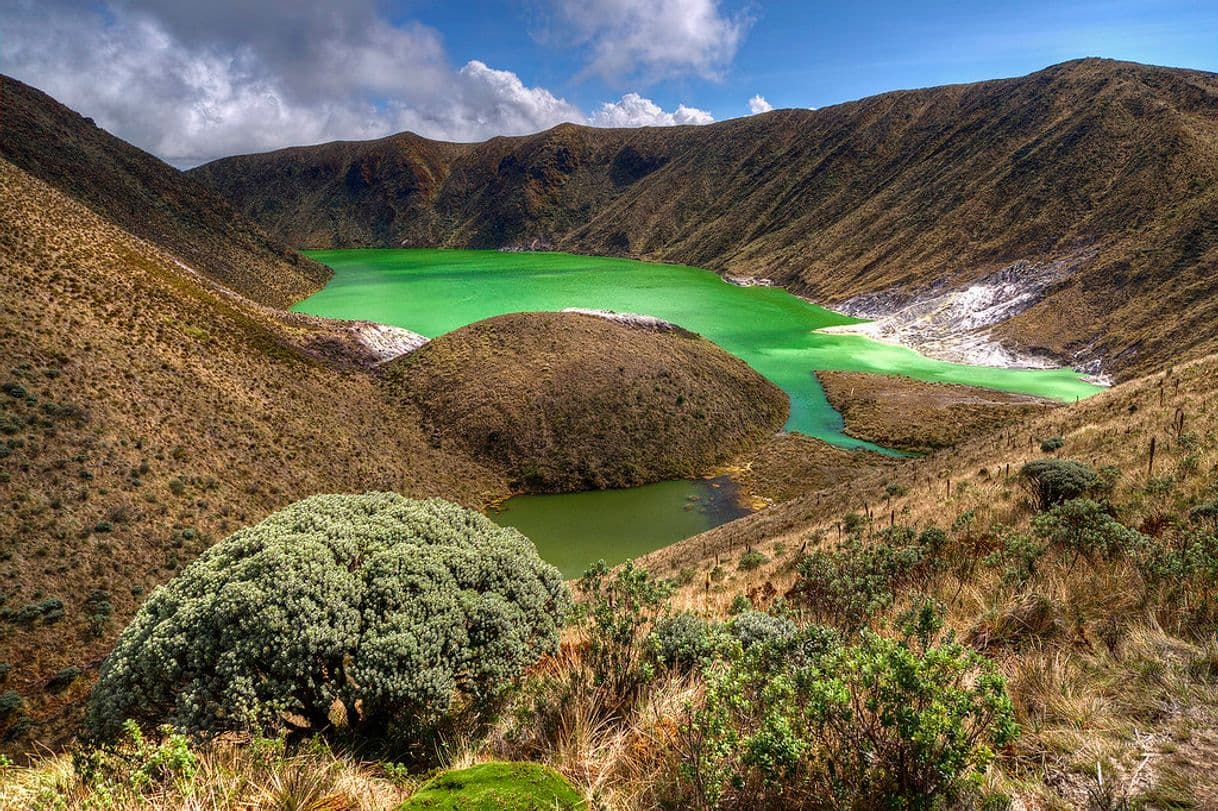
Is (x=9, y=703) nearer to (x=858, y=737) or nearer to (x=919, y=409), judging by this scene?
(x=858, y=737)

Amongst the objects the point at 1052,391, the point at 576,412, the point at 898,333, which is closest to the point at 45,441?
the point at 576,412

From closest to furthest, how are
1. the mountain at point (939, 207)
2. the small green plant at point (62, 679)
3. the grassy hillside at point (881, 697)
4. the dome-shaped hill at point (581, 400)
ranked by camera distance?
the grassy hillside at point (881, 697), the small green plant at point (62, 679), the dome-shaped hill at point (581, 400), the mountain at point (939, 207)

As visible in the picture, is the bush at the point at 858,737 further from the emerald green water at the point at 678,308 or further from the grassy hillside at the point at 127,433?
the emerald green water at the point at 678,308

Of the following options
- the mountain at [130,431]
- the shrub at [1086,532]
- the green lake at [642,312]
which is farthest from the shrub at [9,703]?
the shrub at [1086,532]

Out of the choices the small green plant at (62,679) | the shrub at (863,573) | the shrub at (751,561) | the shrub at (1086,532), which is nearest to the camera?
the shrub at (1086,532)

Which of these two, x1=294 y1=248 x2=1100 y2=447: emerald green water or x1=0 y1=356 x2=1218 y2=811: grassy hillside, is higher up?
x1=294 y1=248 x2=1100 y2=447: emerald green water

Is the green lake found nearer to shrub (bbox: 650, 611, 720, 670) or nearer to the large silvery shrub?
the large silvery shrub

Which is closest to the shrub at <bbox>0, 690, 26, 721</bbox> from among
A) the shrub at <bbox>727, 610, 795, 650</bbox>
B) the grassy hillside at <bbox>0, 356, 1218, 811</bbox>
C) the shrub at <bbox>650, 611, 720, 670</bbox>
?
the grassy hillside at <bbox>0, 356, 1218, 811</bbox>
